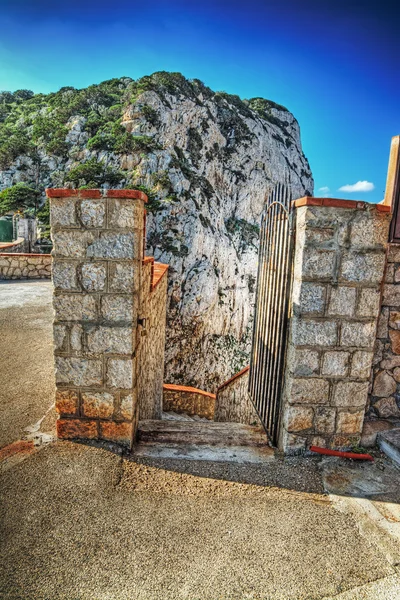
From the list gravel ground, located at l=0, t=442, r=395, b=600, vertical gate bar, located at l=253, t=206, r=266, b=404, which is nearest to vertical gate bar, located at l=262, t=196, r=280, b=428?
vertical gate bar, located at l=253, t=206, r=266, b=404

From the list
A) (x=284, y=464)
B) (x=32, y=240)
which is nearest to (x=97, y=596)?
(x=284, y=464)

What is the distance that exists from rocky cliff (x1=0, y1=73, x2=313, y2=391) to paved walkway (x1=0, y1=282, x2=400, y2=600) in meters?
20.8

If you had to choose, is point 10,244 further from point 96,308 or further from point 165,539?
point 165,539

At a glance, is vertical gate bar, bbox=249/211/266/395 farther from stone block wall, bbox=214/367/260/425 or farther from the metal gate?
stone block wall, bbox=214/367/260/425

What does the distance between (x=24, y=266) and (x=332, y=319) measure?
10694 mm

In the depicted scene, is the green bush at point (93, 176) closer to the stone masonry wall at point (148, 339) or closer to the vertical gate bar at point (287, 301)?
the stone masonry wall at point (148, 339)

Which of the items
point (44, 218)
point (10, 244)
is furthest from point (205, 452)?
point (44, 218)

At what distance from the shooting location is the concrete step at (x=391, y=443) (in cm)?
259

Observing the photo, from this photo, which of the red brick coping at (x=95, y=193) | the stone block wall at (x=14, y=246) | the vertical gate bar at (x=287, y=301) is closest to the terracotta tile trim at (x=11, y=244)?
the stone block wall at (x=14, y=246)

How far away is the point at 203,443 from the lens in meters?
2.77

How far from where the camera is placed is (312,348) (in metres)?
2.53

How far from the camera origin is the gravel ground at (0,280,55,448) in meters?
3.00

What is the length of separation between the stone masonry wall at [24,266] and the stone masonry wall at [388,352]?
10574mm

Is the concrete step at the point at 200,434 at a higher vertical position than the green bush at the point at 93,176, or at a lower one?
lower
